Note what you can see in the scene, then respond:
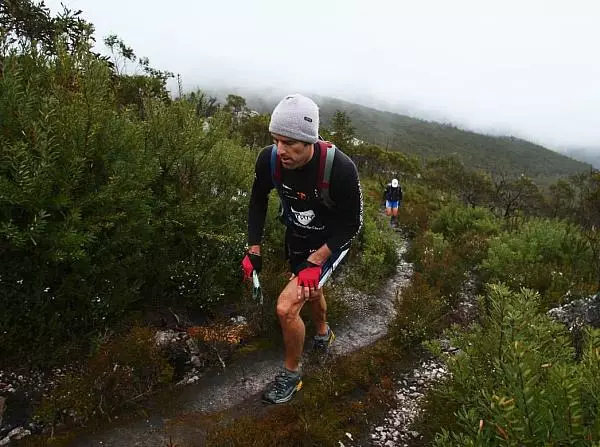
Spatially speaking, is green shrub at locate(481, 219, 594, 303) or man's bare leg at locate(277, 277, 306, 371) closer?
man's bare leg at locate(277, 277, 306, 371)

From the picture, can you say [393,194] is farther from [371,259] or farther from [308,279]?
[308,279]

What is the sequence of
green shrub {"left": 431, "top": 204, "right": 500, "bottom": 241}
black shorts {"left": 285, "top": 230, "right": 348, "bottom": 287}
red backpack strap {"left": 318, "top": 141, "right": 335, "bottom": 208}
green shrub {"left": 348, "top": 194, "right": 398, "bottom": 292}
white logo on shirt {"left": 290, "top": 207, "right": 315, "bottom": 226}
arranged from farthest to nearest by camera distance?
1. green shrub {"left": 431, "top": 204, "right": 500, "bottom": 241}
2. green shrub {"left": 348, "top": 194, "right": 398, "bottom": 292}
3. black shorts {"left": 285, "top": 230, "right": 348, "bottom": 287}
4. white logo on shirt {"left": 290, "top": 207, "right": 315, "bottom": 226}
5. red backpack strap {"left": 318, "top": 141, "right": 335, "bottom": 208}

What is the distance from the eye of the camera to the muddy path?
11.2ft

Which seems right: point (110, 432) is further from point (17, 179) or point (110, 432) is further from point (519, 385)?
point (519, 385)

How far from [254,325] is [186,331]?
2.63 ft

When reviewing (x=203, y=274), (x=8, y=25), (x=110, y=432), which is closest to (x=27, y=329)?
(x=110, y=432)

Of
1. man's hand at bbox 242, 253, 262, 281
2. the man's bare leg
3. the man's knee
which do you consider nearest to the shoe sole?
the man's bare leg

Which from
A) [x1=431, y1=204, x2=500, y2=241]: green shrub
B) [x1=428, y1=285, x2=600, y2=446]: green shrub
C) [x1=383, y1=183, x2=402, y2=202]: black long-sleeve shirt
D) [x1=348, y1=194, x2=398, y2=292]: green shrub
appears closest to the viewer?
[x1=428, y1=285, x2=600, y2=446]: green shrub

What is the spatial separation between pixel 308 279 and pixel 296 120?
4.39ft

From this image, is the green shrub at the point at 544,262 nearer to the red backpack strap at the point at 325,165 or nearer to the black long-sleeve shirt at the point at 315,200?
the black long-sleeve shirt at the point at 315,200

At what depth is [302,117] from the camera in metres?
3.25

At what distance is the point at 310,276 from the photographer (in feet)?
12.0

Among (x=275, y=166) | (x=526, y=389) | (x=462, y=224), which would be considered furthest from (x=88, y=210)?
(x=462, y=224)

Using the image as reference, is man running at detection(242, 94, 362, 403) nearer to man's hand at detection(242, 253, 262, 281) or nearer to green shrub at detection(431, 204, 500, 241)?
man's hand at detection(242, 253, 262, 281)
